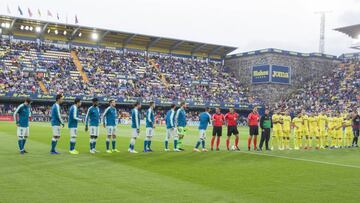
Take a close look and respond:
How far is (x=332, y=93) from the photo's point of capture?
61.6m

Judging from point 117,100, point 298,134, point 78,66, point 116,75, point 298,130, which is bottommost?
point 298,134

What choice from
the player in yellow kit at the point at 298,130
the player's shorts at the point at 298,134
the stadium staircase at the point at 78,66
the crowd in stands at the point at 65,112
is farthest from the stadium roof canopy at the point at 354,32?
the player's shorts at the point at 298,134

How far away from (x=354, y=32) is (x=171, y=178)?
6166 cm

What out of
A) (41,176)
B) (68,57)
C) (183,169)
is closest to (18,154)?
(41,176)

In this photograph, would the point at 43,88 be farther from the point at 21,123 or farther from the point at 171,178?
the point at 171,178

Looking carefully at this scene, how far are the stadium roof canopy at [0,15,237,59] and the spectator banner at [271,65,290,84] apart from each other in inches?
393

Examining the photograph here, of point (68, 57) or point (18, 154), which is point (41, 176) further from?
point (68, 57)

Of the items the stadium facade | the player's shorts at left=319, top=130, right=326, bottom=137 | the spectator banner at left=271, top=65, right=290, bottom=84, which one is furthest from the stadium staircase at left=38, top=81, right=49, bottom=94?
the player's shorts at left=319, top=130, right=326, bottom=137

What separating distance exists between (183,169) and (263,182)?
A: 2.83 metres

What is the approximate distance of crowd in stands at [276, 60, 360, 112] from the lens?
57.6 m

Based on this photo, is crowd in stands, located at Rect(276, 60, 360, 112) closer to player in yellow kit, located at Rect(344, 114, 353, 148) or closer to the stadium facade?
the stadium facade

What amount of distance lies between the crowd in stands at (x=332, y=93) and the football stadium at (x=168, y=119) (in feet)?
0.84

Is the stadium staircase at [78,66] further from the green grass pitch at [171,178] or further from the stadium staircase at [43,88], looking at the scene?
the green grass pitch at [171,178]

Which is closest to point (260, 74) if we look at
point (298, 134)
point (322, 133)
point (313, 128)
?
point (322, 133)
